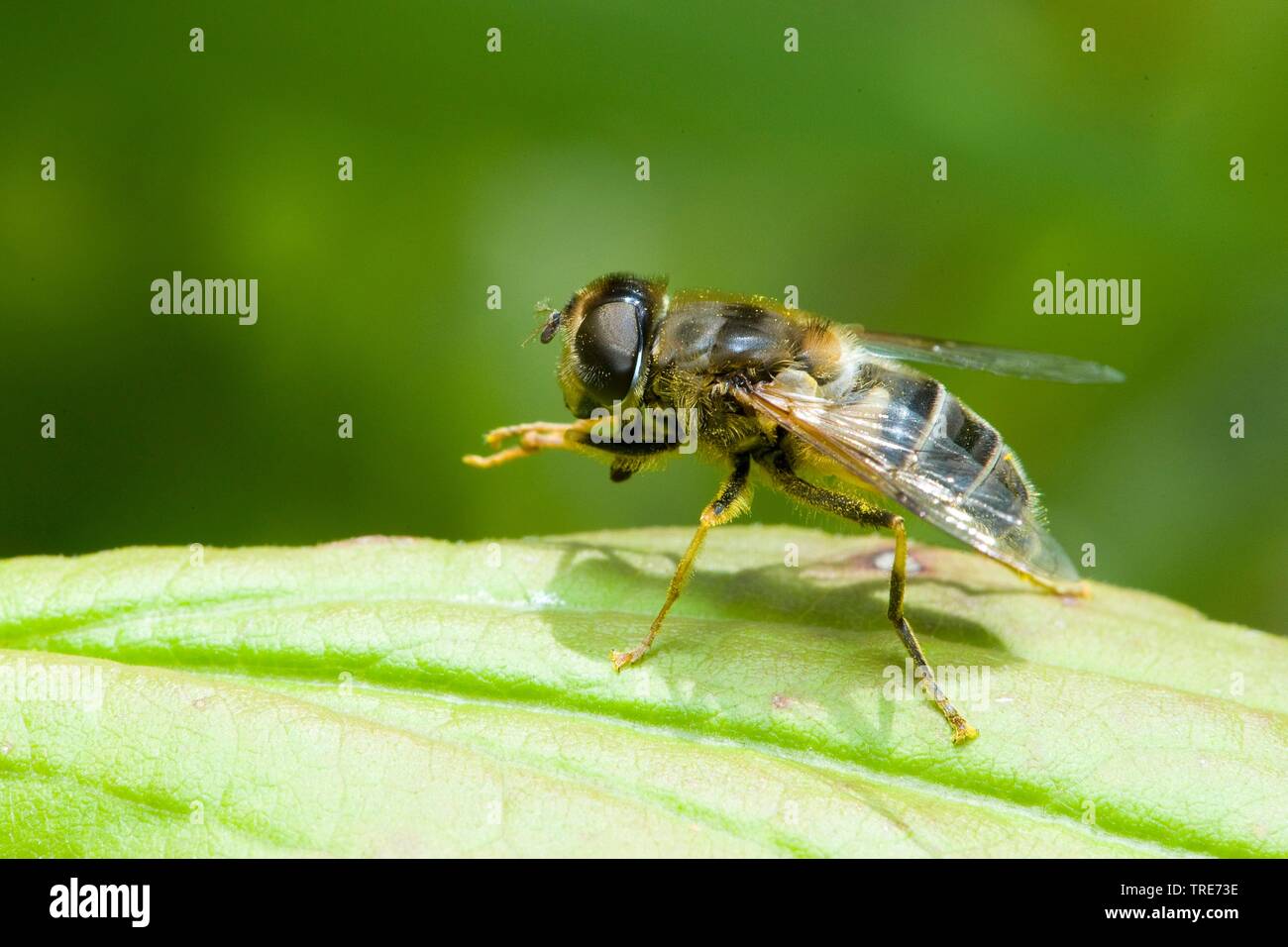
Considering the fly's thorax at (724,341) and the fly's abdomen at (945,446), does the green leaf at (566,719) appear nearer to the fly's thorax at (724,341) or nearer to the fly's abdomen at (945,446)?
the fly's abdomen at (945,446)

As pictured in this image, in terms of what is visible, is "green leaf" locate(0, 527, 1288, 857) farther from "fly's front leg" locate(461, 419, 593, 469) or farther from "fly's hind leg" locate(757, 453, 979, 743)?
"fly's front leg" locate(461, 419, 593, 469)

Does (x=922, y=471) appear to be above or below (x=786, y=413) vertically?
below

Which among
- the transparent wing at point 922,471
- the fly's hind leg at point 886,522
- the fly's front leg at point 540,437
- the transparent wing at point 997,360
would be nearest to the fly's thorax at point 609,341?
the fly's front leg at point 540,437

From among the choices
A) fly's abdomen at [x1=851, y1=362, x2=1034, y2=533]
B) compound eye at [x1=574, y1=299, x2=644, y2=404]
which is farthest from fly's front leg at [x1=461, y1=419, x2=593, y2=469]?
fly's abdomen at [x1=851, y1=362, x2=1034, y2=533]

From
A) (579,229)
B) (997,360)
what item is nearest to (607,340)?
(997,360)

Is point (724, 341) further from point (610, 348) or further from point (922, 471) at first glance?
point (922, 471)
